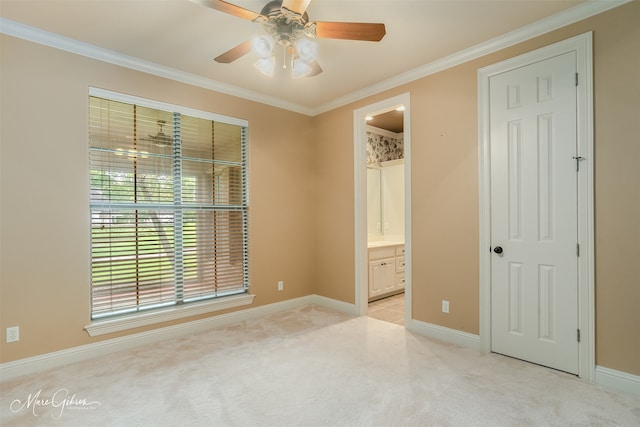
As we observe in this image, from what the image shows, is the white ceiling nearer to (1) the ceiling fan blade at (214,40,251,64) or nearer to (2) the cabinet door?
(1) the ceiling fan blade at (214,40,251,64)

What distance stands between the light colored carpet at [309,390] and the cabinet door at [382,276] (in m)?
1.45

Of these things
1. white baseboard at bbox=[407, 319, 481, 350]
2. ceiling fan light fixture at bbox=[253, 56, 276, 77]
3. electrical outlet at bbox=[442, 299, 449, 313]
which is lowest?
white baseboard at bbox=[407, 319, 481, 350]

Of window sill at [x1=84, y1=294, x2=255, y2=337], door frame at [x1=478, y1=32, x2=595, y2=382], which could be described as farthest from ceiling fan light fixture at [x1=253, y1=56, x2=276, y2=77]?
window sill at [x1=84, y1=294, x2=255, y2=337]

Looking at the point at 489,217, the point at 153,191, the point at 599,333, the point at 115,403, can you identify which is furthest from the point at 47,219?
the point at 599,333

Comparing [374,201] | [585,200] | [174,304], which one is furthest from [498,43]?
[174,304]

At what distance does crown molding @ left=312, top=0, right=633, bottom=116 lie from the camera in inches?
92.6

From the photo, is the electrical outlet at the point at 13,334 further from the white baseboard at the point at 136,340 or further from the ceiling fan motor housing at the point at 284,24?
the ceiling fan motor housing at the point at 284,24

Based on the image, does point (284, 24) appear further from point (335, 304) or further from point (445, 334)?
point (335, 304)

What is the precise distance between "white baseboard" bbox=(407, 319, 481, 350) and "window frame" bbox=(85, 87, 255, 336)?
6.38 feet

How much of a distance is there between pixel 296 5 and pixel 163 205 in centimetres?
235

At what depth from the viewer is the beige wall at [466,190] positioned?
2244mm

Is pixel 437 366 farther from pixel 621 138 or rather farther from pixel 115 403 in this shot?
pixel 115 403

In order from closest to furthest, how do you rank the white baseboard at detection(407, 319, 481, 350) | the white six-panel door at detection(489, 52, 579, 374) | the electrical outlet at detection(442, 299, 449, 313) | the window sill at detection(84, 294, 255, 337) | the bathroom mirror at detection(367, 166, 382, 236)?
the white six-panel door at detection(489, 52, 579, 374), the window sill at detection(84, 294, 255, 337), the white baseboard at detection(407, 319, 481, 350), the electrical outlet at detection(442, 299, 449, 313), the bathroom mirror at detection(367, 166, 382, 236)

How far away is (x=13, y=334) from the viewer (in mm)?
2545
